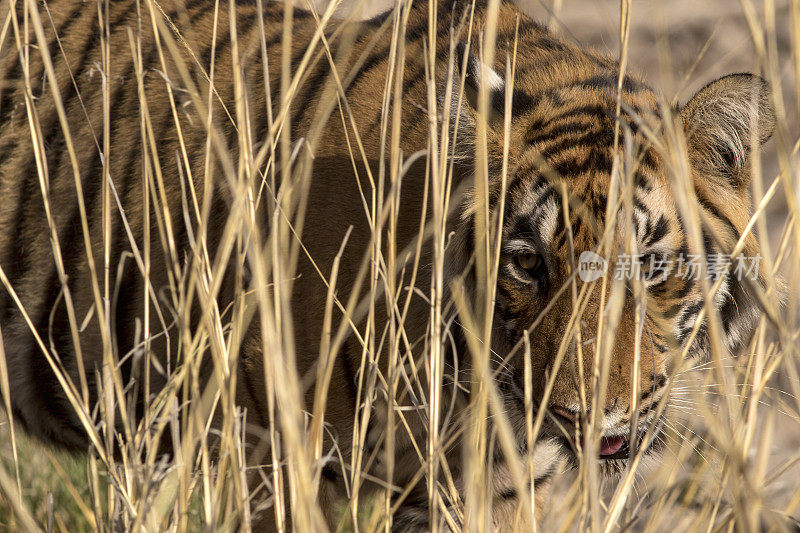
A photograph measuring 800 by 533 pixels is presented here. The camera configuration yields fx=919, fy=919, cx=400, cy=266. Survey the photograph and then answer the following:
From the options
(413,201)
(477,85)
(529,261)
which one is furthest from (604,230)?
(413,201)

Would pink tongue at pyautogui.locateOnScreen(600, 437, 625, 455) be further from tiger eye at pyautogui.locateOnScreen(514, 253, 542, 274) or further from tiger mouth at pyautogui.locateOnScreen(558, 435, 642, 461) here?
tiger eye at pyautogui.locateOnScreen(514, 253, 542, 274)

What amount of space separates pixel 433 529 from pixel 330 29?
1502 millimetres

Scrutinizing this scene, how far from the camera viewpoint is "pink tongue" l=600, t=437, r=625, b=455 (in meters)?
1.80

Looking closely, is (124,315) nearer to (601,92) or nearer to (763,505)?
(601,92)

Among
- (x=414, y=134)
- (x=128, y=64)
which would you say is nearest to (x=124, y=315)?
(x=128, y=64)

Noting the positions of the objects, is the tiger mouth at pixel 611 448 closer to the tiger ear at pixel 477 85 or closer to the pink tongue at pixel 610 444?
the pink tongue at pixel 610 444

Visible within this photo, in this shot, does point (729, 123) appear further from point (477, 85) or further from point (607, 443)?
point (607, 443)

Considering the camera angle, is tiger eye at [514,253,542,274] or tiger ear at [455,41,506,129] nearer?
tiger ear at [455,41,506,129]

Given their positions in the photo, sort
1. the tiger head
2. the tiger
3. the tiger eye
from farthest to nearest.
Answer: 1. the tiger eye
2. the tiger head
3. the tiger

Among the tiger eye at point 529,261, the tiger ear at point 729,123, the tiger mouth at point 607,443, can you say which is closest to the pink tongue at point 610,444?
the tiger mouth at point 607,443

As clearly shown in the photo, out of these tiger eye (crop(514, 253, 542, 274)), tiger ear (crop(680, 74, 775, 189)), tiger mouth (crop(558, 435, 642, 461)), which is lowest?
tiger mouth (crop(558, 435, 642, 461))

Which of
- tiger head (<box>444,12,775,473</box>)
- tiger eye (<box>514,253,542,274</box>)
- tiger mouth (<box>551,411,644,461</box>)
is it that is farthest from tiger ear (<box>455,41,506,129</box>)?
tiger mouth (<box>551,411,644,461</box>)

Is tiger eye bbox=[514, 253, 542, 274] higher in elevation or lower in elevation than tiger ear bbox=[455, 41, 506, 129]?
lower

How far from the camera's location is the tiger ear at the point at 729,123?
1.74 meters
